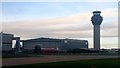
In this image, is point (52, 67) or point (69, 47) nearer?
point (52, 67)

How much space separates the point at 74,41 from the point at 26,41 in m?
31.5

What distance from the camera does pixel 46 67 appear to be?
3119 cm

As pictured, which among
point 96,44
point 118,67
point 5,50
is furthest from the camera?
point 96,44

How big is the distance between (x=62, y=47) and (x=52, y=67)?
160895 mm

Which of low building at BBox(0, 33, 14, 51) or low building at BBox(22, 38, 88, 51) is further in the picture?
low building at BBox(22, 38, 88, 51)

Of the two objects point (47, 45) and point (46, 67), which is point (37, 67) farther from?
point (47, 45)

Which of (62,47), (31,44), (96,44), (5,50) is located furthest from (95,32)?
(5,50)

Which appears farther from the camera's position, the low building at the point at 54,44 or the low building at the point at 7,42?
the low building at the point at 54,44

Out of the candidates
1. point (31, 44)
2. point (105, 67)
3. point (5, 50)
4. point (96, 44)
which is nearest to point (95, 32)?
point (96, 44)

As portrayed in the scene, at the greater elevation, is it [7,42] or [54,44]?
[7,42]

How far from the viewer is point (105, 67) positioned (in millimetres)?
31250

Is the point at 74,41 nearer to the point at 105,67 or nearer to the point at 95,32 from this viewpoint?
the point at 95,32

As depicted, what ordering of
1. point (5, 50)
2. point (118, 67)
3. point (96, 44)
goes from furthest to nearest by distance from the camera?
point (96, 44)
point (5, 50)
point (118, 67)

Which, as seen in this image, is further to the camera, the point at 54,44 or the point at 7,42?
the point at 54,44
